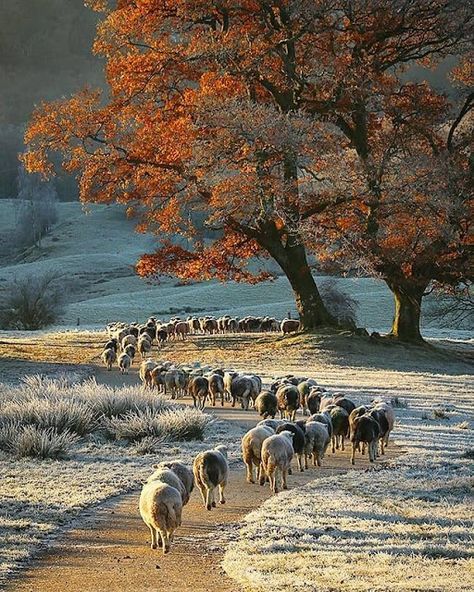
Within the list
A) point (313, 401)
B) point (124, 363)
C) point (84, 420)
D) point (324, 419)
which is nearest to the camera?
point (324, 419)

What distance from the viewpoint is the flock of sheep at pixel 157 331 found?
3150 centimetres

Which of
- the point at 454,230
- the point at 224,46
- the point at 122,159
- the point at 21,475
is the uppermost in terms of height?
the point at 224,46

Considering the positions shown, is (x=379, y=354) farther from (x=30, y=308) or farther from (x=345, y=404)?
(x=30, y=308)

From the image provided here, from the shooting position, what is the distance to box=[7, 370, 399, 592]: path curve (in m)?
8.25

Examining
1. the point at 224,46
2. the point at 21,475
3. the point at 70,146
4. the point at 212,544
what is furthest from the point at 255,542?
the point at 70,146

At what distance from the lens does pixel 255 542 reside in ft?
30.5

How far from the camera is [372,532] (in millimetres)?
9523

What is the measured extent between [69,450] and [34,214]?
438 ft

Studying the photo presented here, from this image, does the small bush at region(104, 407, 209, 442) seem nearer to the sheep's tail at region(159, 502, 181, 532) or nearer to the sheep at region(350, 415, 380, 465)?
the sheep at region(350, 415, 380, 465)

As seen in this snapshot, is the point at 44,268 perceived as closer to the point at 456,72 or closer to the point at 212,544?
the point at 456,72

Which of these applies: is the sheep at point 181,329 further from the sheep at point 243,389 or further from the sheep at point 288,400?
the sheep at point 288,400

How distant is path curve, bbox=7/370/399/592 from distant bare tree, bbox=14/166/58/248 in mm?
129832

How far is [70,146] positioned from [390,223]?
12.0 meters

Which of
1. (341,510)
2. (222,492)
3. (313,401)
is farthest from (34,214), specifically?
(341,510)
